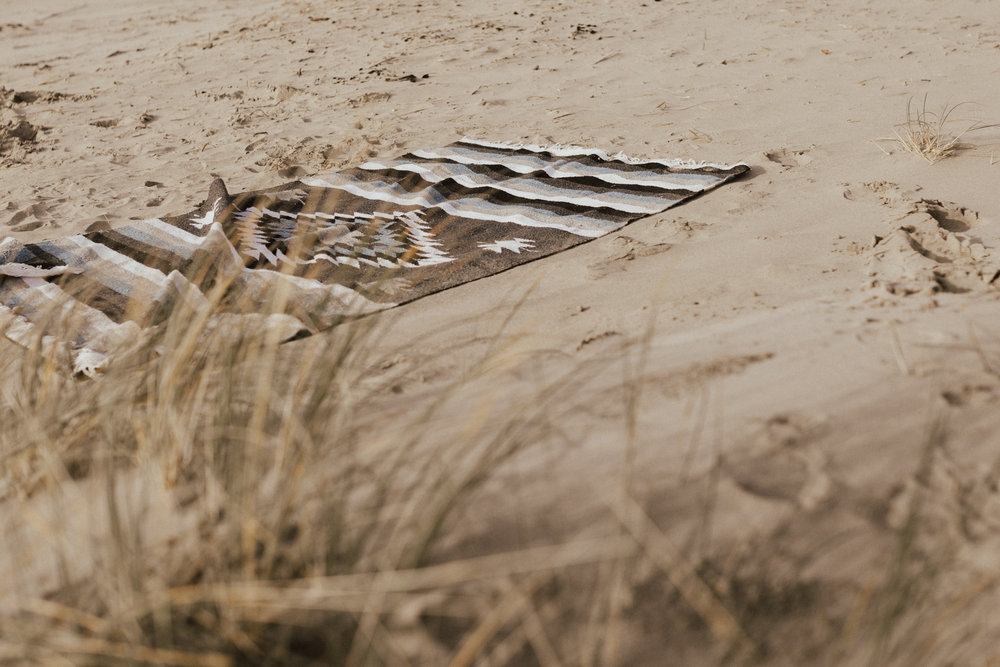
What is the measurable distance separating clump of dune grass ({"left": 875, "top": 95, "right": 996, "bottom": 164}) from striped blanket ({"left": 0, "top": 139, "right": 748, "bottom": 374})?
26.9 inches

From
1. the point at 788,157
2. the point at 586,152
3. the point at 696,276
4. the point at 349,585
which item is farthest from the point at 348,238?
the point at 349,585

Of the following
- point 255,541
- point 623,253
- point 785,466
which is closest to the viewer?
point 255,541

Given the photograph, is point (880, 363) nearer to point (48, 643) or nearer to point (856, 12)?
point (48, 643)

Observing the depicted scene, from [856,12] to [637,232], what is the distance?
3686mm

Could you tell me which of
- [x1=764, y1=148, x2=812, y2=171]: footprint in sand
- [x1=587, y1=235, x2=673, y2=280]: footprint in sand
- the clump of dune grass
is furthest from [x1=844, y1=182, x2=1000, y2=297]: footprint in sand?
[x1=587, y1=235, x2=673, y2=280]: footprint in sand

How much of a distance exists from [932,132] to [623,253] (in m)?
1.63

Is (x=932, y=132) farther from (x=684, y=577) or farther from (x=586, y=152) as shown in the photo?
(x=684, y=577)

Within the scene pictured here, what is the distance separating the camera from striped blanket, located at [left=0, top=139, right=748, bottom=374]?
103 inches

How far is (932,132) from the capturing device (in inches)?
132

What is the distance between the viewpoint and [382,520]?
1.26 m

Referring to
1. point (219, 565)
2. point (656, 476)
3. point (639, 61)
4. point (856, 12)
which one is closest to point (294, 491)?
point (219, 565)

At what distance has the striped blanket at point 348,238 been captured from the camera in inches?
103

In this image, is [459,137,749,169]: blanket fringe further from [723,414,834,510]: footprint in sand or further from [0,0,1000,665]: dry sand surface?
[723,414,834,510]: footprint in sand

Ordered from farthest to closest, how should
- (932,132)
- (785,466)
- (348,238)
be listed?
(932,132) < (348,238) < (785,466)
